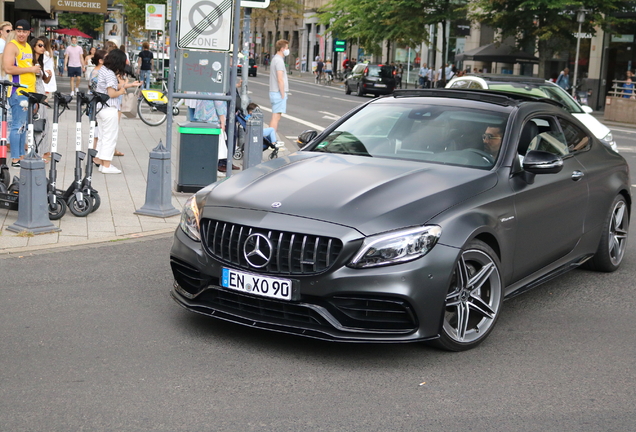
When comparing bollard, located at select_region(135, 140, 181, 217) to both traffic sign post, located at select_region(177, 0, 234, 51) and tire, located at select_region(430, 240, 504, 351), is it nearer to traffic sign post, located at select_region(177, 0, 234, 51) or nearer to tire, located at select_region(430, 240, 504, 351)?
traffic sign post, located at select_region(177, 0, 234, 51)

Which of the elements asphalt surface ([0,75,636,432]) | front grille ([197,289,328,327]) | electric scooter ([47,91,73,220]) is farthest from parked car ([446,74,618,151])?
front grille ([197,289,328,327])

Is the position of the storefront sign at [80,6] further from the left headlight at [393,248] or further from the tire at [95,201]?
the left headlight at [393,248]

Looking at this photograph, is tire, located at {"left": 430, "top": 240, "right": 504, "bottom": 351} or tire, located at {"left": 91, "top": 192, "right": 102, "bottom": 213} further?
tire, located at {"left": 91, "top": 192, "right": 102, "bottom": 213}

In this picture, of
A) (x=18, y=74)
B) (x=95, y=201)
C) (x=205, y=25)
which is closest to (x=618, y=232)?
(x=95, y=201)

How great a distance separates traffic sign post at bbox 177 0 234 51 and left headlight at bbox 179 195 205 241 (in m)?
5.42

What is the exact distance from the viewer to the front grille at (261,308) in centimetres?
A: 493

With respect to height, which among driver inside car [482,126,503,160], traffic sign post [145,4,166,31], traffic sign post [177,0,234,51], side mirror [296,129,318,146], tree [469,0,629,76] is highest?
tree [469,0,629,76]

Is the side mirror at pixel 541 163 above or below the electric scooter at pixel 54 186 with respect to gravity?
above

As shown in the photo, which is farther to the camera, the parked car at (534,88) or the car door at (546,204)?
the parked car at (534,88)

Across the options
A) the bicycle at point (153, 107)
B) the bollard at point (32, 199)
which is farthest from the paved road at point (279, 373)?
the bicycle at point (153, 107)

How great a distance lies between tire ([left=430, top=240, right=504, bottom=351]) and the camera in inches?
201

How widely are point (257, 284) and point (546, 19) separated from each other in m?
36.0

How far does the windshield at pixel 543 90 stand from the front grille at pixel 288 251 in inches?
387

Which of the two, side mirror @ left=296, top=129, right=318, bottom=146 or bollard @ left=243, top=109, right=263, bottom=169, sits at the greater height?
side mirror @ left=296, top=129, right=318, bottom=146
